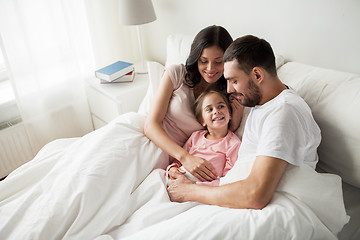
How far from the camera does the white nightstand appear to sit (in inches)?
82.2

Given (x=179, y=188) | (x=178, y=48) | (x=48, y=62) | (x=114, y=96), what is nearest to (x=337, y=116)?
(x=179, y=188)

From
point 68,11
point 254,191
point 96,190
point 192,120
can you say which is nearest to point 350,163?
point 254,191

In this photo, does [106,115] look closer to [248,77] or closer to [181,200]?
[181,200]

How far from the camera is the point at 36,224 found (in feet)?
3.44

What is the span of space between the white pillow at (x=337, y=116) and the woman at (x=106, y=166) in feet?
1.46

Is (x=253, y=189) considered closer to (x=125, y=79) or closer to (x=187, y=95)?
(x=187, y=95)

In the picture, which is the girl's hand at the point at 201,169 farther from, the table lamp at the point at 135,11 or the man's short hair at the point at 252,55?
the table lamp at the point at 135,11

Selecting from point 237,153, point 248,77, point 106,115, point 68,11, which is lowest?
point 106,115

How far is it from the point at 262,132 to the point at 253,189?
20 centimetres

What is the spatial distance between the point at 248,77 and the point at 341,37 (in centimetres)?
62

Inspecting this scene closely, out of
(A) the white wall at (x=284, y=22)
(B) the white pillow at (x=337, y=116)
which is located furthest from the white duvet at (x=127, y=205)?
(A) the white wall at (x=284, y=22)

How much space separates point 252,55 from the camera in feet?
3.54

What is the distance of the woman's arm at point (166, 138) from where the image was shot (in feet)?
4.35

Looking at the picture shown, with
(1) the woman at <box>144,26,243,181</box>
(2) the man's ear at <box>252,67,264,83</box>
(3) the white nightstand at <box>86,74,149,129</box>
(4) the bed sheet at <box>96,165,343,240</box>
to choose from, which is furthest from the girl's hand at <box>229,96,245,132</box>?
(3) the white nightstand at <box>86,74,149,129</box>
